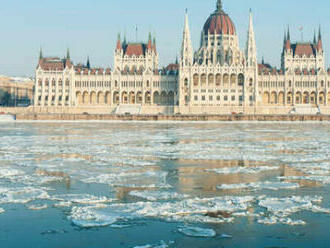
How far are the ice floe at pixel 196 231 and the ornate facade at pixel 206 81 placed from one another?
337 ft

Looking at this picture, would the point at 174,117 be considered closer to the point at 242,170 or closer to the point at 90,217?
the point at 242,170

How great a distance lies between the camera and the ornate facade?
123 m

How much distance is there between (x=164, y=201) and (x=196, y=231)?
3.51 metres

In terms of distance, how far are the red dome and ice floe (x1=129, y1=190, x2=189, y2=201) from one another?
393ft

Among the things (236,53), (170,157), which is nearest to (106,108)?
(236,53)

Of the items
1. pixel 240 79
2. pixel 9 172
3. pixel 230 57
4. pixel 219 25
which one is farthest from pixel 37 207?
pixel 219 25

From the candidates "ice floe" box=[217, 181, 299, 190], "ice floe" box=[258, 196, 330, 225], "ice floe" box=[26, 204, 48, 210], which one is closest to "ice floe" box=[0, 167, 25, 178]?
"ice floe" box=[26, 204, 48, 210]

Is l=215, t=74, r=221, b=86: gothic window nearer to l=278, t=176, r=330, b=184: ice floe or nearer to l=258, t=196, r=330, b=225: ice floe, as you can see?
l=278, t=176, r=330, b=184: ice floe

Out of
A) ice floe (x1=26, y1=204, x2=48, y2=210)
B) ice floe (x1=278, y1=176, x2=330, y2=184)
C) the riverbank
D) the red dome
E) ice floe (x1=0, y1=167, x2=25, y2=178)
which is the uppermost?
the red dome

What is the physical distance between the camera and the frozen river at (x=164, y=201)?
12.6 meters

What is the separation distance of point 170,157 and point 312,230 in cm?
1649

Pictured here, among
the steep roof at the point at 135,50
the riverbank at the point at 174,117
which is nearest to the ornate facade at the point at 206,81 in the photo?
the steep roof at the point at 135,50

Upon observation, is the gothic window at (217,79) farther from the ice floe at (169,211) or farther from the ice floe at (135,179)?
the ice floe at (169,211)

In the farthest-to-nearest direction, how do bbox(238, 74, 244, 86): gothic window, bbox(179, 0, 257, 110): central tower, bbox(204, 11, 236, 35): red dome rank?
bbox(204, 11, 236, 35): red dome → bbox(238, 74, 244, 86): gothic window → bbox(179, 0, 257, 110): central tower
